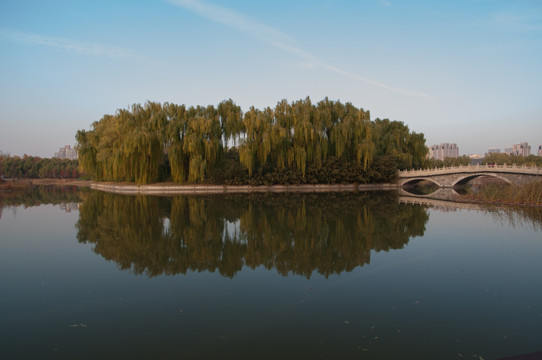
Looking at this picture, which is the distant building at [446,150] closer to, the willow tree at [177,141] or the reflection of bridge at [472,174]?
the reflection of bridge at [472,174]

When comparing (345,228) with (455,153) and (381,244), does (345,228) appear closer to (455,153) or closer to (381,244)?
(381,244)

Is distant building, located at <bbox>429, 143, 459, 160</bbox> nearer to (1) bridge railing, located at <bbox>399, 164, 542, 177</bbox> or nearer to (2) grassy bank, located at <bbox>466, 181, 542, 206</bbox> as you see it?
(1) bridge railing, located at <bbox>399, 164, 542, 177</bbox>

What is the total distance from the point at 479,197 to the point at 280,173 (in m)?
14.0

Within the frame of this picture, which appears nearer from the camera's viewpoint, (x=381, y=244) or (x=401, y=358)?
(x=401, y=358)

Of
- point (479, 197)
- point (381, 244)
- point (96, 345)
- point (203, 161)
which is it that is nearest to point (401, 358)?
point (96, 345)

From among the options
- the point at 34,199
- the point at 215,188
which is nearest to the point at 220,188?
the point at 215,188

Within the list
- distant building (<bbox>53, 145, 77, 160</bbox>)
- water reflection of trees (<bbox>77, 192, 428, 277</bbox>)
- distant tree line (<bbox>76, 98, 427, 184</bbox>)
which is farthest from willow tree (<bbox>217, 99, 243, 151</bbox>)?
distant building (<bbox>53, 145, 77, 160</bbox>)

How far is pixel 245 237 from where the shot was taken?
952 cm

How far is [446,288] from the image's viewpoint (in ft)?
18.5

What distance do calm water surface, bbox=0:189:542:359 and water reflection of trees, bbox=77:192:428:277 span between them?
6cm

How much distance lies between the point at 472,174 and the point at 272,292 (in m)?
28.8

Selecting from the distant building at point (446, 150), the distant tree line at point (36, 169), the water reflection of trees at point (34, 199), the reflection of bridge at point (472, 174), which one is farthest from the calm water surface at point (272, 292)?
the distant building at point (446, 150)

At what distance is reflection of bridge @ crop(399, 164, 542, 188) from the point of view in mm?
25281

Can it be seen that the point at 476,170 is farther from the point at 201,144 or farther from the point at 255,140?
the point at 201,144
